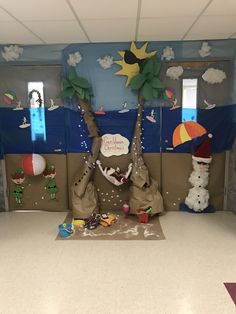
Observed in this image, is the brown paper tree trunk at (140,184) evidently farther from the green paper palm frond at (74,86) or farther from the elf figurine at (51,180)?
the elf figurine at (51,180)

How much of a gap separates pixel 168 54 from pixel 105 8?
5.02ft

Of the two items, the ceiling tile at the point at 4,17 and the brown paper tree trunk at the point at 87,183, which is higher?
the ceiling tile at the point at 4,17

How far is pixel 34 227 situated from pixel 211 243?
2.10 meters

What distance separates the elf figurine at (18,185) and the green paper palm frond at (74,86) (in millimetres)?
1256

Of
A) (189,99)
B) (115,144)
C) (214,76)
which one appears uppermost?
(214,76)

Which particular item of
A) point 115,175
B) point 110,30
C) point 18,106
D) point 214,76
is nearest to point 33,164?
point 18,106

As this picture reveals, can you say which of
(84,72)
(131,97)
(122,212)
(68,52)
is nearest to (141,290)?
(122,212)

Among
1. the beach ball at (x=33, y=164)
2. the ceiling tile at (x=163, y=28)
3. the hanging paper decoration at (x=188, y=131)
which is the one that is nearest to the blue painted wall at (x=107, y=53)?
the ceiling tile at (x=163, y=28)

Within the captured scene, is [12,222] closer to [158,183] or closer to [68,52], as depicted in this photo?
[158,183]

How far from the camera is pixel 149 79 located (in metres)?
3.74

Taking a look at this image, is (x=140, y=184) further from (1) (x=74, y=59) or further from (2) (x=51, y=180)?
(1) (x=74, y=59)

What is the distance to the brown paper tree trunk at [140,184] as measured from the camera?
12.4 feet

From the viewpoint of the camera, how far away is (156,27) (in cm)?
313

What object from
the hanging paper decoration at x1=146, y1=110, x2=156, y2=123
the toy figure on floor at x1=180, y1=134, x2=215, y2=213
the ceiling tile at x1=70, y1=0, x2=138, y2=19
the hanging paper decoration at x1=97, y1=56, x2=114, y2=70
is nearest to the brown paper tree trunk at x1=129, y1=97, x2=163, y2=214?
the hanging paper decoration at x1=146, y1=110, x2=156, y2=123
